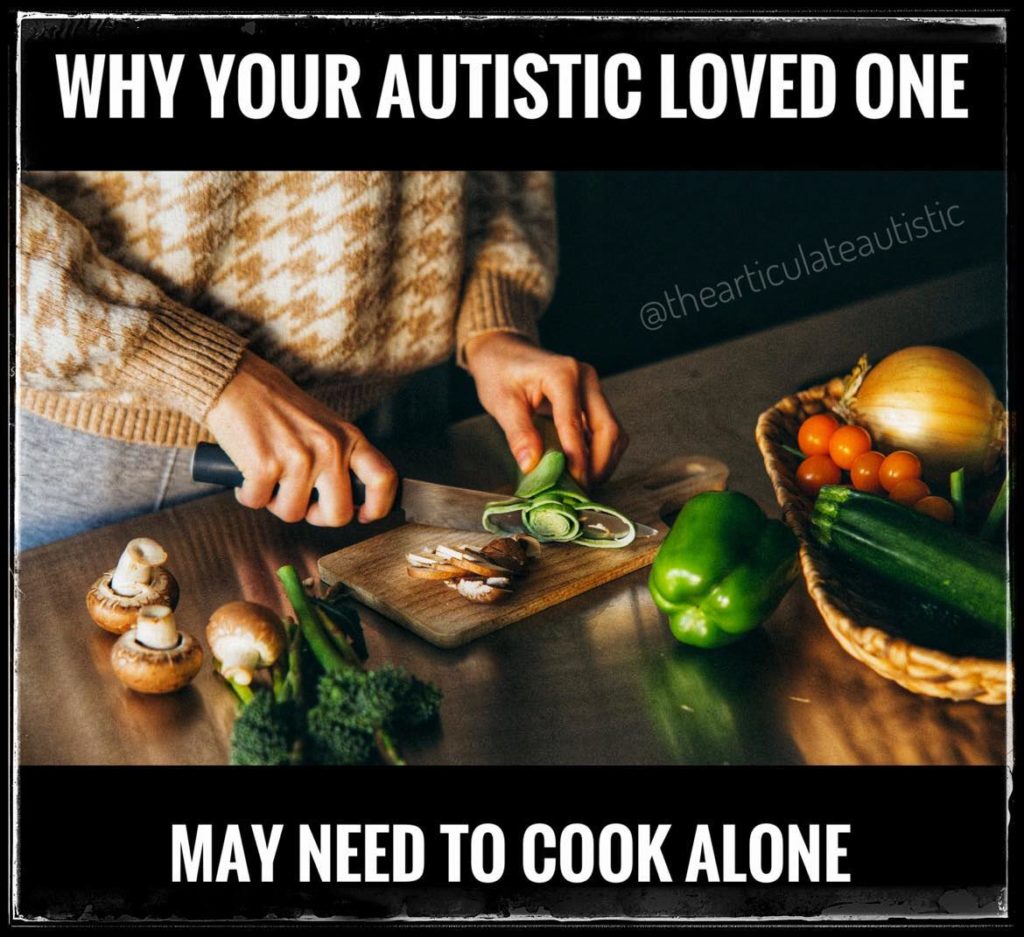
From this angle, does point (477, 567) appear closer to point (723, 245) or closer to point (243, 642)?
point (243, 642)

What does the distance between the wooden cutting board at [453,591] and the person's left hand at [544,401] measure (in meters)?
0.05

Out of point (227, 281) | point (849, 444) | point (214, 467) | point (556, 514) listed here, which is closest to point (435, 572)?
point (556, 514)

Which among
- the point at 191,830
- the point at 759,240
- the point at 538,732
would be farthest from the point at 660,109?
the point at 191,830

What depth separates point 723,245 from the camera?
125cm

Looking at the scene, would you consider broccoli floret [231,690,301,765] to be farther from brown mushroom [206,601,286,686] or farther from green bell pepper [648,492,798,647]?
green bell pepper [648,492,798,647]

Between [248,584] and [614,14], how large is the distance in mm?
652

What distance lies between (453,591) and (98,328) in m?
0.41

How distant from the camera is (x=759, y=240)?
122 cm

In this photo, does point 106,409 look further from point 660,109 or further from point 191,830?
point 660,109

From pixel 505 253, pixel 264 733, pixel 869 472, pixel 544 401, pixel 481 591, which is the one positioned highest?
pixel 505 253

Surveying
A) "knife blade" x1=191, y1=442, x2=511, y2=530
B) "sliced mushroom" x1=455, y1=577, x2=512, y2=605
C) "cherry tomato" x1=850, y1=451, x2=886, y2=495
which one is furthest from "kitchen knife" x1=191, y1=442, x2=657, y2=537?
"cherry tomato" x1=850, y1=451, x2=886, y2=495

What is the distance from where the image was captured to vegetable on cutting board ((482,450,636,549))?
3.55 feet

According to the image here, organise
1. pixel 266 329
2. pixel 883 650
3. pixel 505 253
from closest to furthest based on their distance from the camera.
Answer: pixel 883 650 < pixel 266 329 < pixel 505 253

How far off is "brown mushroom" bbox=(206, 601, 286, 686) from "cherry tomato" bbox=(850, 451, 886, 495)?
1.99ft
